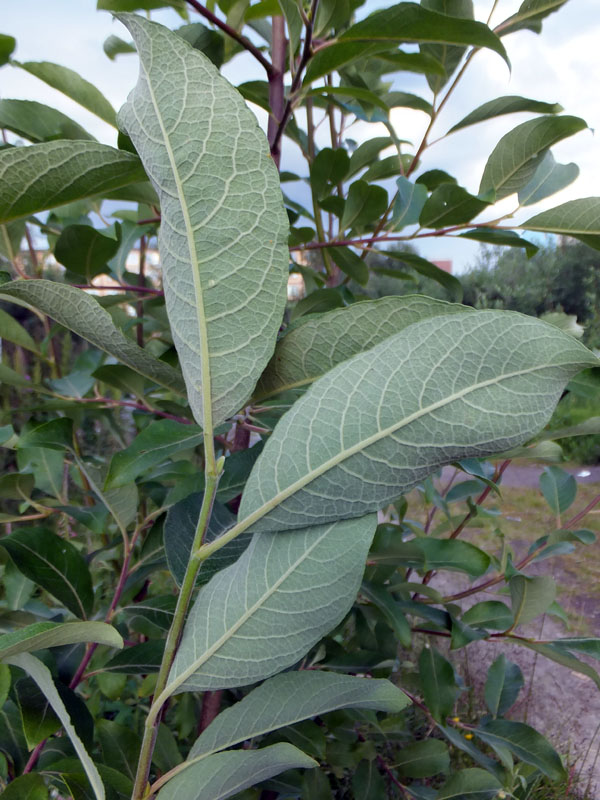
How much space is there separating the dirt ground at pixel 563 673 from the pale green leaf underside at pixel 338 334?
122cm

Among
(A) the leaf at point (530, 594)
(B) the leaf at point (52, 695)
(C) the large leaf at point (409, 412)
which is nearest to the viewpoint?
(C) the large leaf at point (409, 412)

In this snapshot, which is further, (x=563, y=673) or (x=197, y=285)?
(x=563, y=673)

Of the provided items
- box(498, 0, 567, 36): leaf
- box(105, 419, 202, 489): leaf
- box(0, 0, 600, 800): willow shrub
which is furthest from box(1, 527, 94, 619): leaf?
box(498, 0, 567, 36): leaf

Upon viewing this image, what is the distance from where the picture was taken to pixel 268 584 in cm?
43

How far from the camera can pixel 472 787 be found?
1.05 metres

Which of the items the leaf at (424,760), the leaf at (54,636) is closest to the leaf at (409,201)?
the leaf at (54,636)

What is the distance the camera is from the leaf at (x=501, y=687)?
1321 mm

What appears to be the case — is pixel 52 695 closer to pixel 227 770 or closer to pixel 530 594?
pixel 227 770

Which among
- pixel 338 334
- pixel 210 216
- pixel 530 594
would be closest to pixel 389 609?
pixel 530 594

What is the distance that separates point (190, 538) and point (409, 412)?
11.9 inches

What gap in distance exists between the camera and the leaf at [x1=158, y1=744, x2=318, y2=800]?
45cm

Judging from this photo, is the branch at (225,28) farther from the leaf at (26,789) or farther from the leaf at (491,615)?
the leaf at (491,615)

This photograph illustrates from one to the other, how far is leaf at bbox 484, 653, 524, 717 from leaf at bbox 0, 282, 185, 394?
4.08ft

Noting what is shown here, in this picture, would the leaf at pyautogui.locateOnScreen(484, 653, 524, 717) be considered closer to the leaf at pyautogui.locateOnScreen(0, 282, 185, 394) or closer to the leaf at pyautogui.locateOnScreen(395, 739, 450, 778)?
the leaf at pyautogui.locateOnScreen(395, 739, 450, 778)
